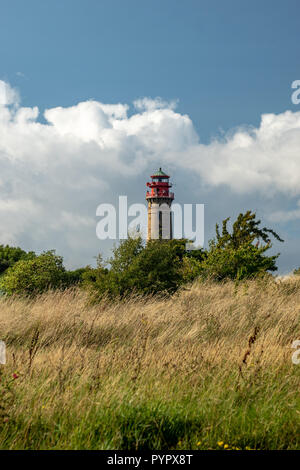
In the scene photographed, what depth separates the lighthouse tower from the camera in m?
51.0

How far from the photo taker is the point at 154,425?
4.32m

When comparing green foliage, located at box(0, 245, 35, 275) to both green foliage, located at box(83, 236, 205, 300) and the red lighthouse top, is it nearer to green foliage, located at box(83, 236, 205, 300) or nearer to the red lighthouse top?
green foliage, located at box(83, 236, 205, 300)

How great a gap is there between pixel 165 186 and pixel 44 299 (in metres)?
40.1

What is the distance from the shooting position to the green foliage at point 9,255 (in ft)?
83.5

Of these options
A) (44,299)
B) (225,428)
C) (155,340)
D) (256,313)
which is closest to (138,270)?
(44,299)

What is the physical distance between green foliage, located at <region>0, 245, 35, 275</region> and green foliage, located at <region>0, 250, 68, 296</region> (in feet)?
23.6

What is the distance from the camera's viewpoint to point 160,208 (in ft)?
169

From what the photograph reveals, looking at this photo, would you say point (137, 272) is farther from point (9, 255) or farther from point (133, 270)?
point (9, 255)

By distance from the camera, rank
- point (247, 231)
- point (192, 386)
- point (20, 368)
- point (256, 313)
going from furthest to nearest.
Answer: point (247, 231) < point (256, 313) < point (20, 368) < point (192, 386)


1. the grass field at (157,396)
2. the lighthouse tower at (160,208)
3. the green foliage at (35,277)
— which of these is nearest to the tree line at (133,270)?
the green foliage at (35,277)

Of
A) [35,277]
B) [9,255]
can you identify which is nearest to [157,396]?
[35,277]

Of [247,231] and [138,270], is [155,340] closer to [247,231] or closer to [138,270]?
[138,270]

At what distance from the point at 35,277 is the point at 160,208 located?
3474 cm
